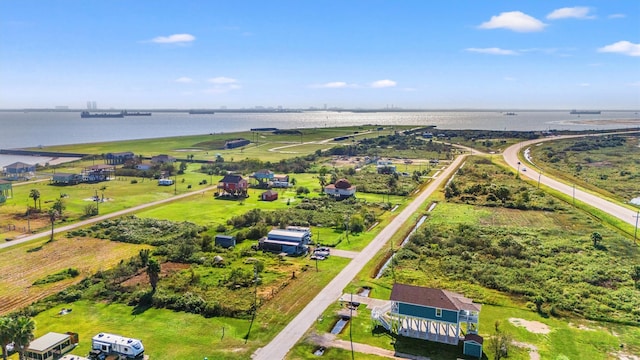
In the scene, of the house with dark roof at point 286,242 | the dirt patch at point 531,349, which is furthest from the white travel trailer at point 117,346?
the dirt patch at point 531,349

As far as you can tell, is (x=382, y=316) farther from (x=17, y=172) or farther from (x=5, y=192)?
(x=17, y=172)

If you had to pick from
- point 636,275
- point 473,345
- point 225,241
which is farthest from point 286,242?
point 636,275

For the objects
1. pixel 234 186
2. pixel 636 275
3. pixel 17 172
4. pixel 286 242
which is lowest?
pixel 636 275

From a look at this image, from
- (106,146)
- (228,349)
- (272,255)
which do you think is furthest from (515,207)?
(106,146)

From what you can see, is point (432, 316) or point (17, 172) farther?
point (17, 172)

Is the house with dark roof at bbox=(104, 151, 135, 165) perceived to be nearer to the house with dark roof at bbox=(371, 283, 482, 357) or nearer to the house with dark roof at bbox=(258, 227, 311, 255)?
the house with dark roof at bbox=(258, 227, 311, 255)

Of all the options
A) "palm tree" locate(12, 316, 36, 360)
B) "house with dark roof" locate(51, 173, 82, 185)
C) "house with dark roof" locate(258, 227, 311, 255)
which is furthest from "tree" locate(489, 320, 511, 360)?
"house with dark roof" locate(51, 173, 82, 185)

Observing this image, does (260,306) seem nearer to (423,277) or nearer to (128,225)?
(423,277)

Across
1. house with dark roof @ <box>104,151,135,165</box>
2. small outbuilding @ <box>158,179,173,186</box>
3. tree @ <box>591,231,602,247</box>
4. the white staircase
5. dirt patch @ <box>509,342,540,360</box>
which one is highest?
house with dark roof @ <box>104,151,135,165</box>
